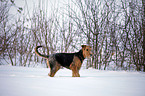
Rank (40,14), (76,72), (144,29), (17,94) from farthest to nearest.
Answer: (40,14), (144,29), (76,72), (17,94)

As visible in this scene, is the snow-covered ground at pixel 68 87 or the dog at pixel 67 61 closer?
the snow-covered ground at pixel 68 87

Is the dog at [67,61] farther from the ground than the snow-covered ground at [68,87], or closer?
farther from the ground

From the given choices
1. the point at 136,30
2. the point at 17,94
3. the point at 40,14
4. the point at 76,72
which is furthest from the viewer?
the point at 40,14

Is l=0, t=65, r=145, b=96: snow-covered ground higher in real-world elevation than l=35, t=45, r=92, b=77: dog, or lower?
lower

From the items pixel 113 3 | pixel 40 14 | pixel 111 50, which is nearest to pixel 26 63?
pixel 40 14

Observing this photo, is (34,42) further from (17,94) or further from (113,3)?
(17,94)

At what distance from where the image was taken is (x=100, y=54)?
718 cm

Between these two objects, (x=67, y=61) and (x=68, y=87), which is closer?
(x=68, y=87)

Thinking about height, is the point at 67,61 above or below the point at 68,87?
above

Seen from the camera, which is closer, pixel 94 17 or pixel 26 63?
pixel 94 17

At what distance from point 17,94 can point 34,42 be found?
6.55 meters

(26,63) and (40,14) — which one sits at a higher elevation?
(40,14)

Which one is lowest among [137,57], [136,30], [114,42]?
[137,57]

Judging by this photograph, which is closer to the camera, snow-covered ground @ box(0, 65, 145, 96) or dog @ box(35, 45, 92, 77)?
snow-covered ground @ box(0, 65, 145, 96)
